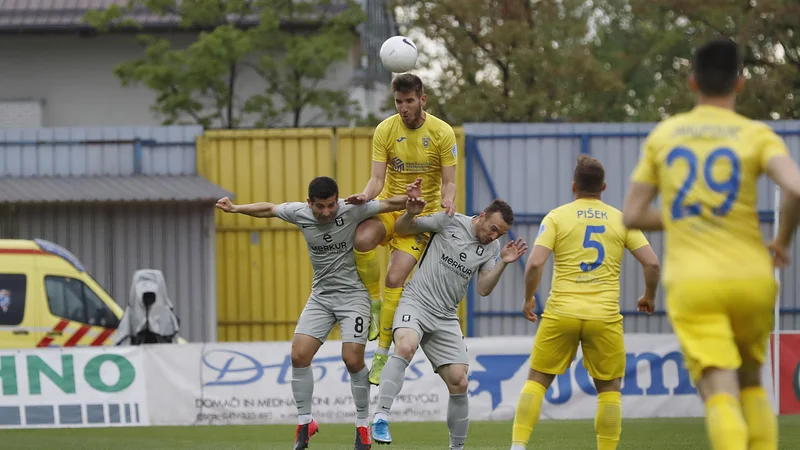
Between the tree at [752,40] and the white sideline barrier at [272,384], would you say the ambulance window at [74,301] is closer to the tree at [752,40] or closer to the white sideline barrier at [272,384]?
the white sideline barrier at [272,384]

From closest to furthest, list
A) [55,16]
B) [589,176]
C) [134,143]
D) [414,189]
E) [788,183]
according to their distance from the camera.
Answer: [788,183]
[589,176]
[414,189]
[134,143]
[55,16]

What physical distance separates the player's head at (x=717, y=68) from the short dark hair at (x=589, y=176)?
2638mm

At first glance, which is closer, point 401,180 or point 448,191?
point 448,191

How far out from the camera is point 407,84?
31.8ft

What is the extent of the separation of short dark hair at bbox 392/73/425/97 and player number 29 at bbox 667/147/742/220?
3982 millimetres

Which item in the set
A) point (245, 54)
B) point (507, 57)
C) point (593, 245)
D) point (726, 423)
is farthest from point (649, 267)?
point (245, 54)

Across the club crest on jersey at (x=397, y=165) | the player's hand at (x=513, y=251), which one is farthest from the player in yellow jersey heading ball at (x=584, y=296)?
the club crest on jersey at (x=397, y=165)

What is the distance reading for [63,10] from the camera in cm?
3241

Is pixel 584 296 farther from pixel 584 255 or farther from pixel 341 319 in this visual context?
pixel 341 319

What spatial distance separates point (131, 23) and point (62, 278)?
41.8 ft

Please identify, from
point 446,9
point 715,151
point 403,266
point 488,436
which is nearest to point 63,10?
point 446,9

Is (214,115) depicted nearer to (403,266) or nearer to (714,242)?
(403,266)

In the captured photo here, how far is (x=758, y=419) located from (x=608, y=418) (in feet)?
8.57

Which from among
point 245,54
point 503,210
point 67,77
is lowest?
point 503,210
